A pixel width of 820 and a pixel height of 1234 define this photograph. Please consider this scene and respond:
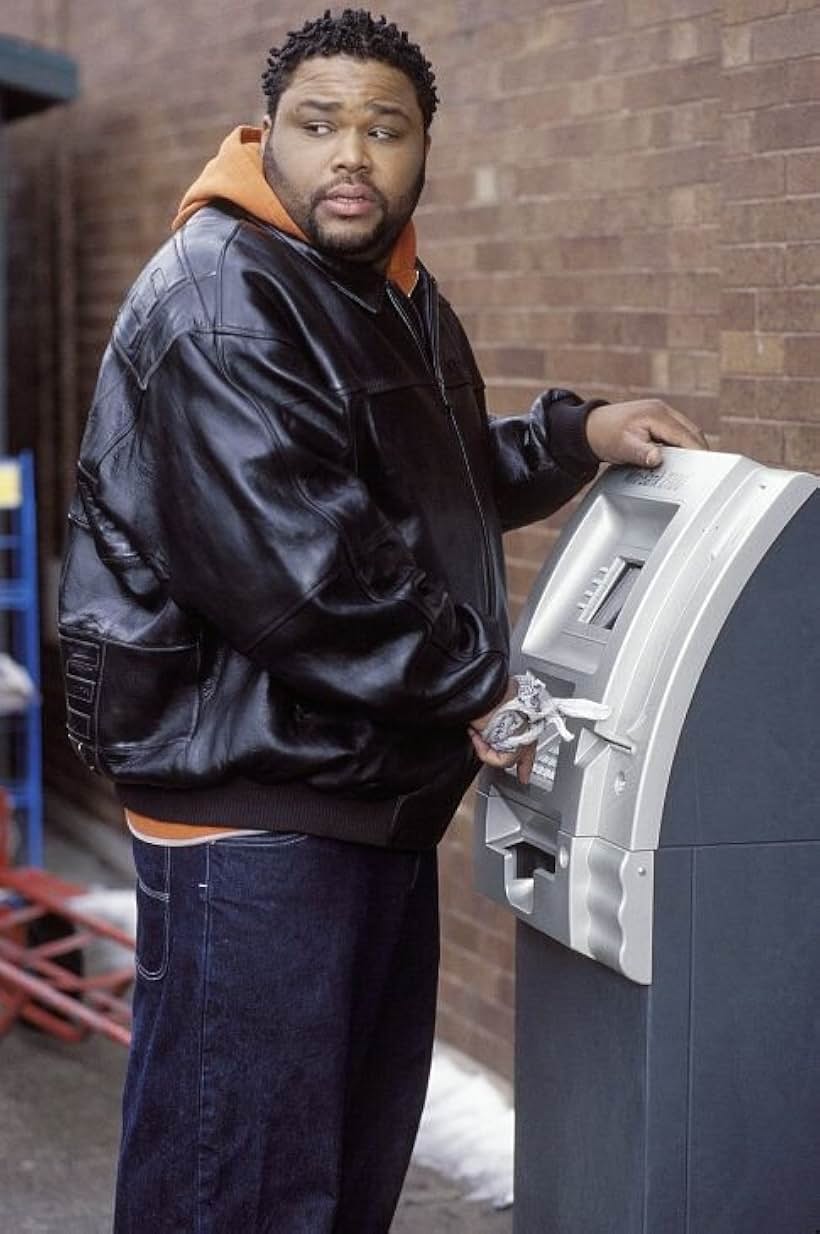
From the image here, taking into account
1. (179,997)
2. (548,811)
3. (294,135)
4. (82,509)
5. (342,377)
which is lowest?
(179,997)

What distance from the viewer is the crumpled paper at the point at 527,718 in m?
2.78

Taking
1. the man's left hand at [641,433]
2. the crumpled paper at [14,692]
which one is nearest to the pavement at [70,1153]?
the crumpled paper at [14,692]

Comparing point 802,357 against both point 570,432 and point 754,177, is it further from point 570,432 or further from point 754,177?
point 570,432

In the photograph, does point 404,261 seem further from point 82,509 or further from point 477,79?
point 477,79

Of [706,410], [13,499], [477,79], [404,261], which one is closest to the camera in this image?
[404,261]

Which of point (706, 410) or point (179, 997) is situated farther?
point (706, 410)

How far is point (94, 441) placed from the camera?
2863mm

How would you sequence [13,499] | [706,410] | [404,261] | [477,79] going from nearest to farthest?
[404,261] → [706,410] → [477,79] → [13,499]

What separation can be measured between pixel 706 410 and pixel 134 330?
1.57 meters

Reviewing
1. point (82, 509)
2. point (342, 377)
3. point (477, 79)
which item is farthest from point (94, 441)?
point (477, 79)

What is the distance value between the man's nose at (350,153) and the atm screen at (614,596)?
0.67 meters

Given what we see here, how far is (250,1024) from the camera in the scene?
112 inches

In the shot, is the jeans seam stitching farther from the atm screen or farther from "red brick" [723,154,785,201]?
"red brick" [723,154,785,201]

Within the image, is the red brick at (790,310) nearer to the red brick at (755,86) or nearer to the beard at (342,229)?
the red brick at (755,86)
